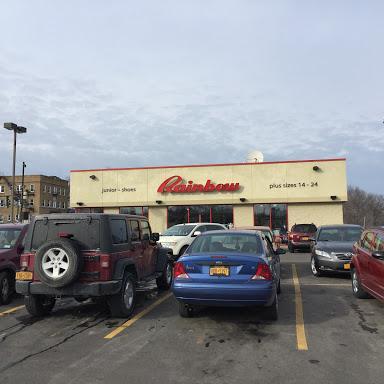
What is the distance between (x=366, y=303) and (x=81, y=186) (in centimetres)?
2702

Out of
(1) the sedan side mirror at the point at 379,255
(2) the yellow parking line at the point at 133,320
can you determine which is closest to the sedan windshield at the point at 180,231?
(2) the yellow parking line at the point at 133,320

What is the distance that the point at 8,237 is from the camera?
10.1 metres

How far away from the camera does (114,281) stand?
7438 mm

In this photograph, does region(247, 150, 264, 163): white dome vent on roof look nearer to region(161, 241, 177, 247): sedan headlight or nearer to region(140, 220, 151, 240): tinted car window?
region(161, 241, 177, 247): sedan headlight

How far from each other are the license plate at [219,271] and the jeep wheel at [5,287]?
4.88 metres

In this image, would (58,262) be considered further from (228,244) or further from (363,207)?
(363,207)

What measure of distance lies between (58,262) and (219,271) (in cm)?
267

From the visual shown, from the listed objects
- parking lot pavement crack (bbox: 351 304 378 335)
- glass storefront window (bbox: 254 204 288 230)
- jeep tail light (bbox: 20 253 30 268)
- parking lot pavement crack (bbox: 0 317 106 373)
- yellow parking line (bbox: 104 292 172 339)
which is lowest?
parking lot pavement crack (bbox: 0 317 106 373)

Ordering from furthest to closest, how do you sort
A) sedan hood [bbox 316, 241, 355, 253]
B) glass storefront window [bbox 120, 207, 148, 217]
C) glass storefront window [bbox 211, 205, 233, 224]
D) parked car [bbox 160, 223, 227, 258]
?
glass storefront window [bbox 120, 207, 148, 217] → glass storefront window [bbox 211, 205, 233, 224] → parked car [bbox 160, 223, 227, 258] → sedan hood [bbox 316, 241, 355, 253]

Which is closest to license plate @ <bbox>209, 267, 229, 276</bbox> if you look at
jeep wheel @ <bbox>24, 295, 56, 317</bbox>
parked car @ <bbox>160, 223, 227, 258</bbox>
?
jeep wheel @ <bbox>24, 295, 56, 317</bbox>

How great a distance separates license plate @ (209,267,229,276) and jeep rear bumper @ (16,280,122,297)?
1649 mm

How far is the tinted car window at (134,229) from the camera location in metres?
8.90

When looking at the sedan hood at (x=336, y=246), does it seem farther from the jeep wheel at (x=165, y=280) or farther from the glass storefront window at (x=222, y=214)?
the glass storefront window at (x=222, y=214)

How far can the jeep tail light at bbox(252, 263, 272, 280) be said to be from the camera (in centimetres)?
689
